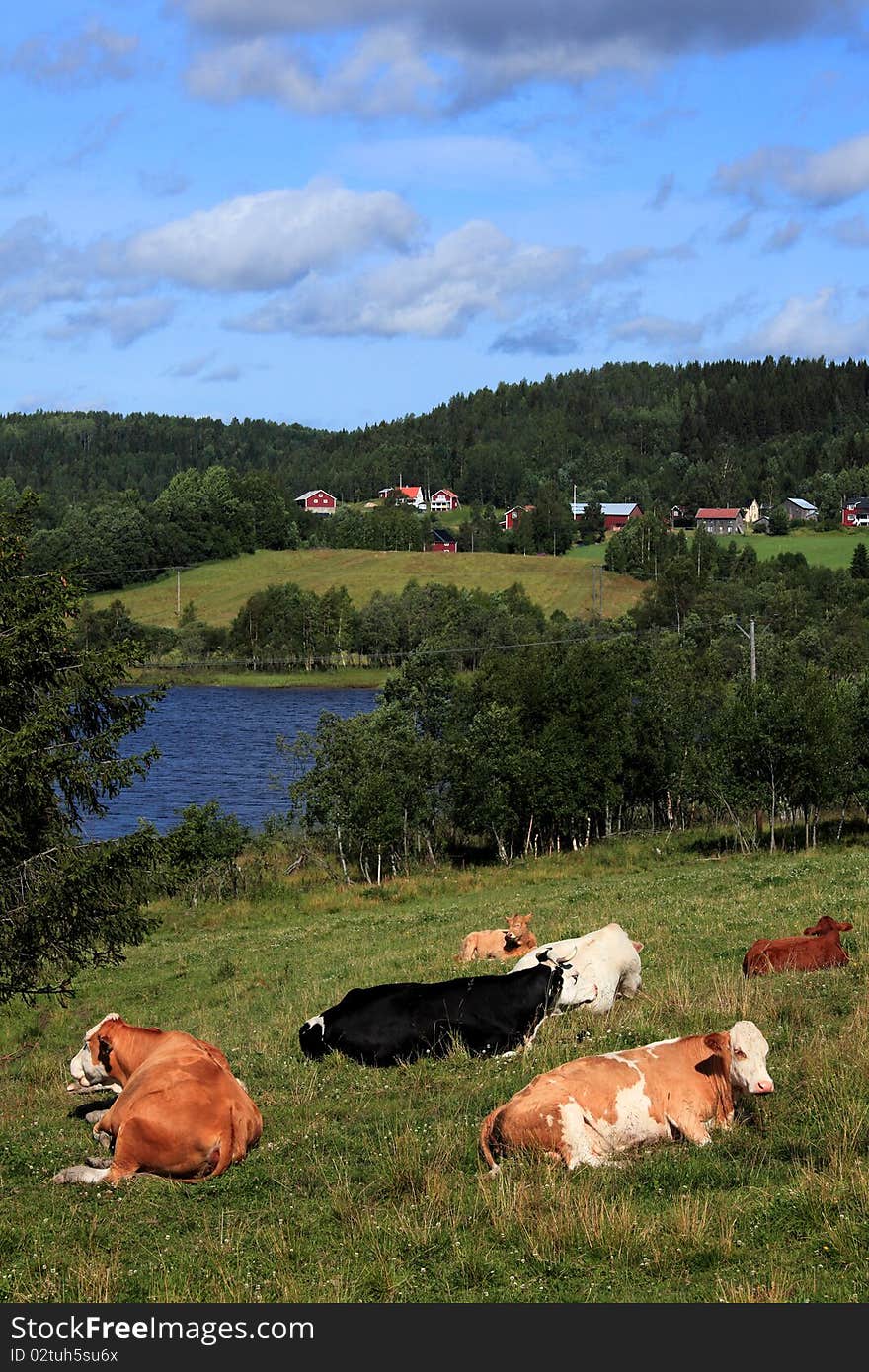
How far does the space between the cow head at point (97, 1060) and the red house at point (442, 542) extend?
557ft

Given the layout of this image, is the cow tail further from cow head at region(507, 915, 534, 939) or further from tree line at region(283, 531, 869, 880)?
tree line at region(283, 531, 869, 880)

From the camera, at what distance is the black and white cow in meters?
11.4

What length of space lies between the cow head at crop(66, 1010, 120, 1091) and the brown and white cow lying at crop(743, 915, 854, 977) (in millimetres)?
6870

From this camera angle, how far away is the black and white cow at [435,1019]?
37.4 ft

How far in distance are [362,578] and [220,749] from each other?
69.7m

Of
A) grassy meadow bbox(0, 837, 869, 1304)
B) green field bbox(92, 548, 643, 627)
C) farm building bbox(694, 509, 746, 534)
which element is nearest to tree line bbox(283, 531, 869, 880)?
grassy meadow bbox(0, 837, 869, 1304)

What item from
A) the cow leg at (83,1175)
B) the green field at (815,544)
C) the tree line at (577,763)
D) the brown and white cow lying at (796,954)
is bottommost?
the tree line at (577,763)

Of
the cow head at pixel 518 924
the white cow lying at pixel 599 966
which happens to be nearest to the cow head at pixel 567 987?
the white cow lying at pixel 599 966

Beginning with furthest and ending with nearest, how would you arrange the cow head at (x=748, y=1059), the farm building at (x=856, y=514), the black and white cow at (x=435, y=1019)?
the farm building at (x=856, y=514) < the black and white cow at (x=435, y=1019) < the cow head at (x=748, y=1059)

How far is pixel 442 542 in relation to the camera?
7357 inches

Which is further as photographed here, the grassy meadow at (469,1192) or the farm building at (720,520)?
the farm building at (720,520)

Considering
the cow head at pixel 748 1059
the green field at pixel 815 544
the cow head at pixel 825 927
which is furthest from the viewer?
the green field at pixel 815 544

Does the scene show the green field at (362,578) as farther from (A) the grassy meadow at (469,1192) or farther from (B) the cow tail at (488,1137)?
(B) the cow tail at (488,1137)
